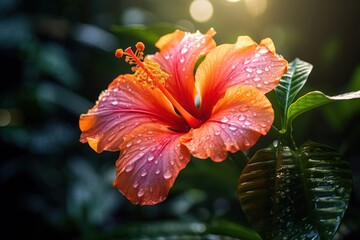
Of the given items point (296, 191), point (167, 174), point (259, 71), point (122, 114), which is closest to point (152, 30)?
point (122, 114)

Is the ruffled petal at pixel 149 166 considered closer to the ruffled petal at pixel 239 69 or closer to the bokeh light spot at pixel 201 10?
the ruffled petal at pixel 239 69

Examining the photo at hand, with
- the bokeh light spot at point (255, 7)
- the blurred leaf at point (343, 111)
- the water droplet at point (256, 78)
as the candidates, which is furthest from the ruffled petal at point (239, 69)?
the bokeh light spot at point (255, 7)

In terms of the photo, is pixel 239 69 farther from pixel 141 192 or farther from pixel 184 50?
pixel 141 192

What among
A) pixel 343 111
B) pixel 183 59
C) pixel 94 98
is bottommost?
pixel 94 98

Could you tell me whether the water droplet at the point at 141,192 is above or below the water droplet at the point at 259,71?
below

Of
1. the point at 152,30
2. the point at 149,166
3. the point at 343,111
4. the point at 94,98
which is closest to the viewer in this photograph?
the point at 149,166

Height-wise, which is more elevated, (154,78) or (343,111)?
(154,78)
